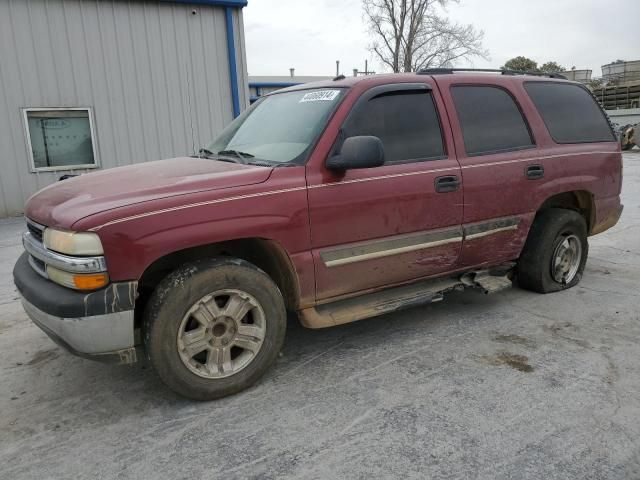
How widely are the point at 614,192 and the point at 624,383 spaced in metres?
2.48

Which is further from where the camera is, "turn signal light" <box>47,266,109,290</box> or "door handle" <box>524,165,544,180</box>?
"door handle" <box>524,165,544,180</box>

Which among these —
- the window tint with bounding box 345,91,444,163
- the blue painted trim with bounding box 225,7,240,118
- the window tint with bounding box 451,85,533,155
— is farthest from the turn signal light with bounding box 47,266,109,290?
the blue painted trim with bounding box 225,7,240,118

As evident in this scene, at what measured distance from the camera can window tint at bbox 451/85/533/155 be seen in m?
3.87

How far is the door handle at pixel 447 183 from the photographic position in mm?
3613

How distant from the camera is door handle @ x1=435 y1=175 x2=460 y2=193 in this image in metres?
3.61

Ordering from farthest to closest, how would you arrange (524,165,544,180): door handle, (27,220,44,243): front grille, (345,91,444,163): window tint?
1. (524,165,544,180): door handle
2. (345,91,444,163): window tint
3. (27,220,44,243): front grille

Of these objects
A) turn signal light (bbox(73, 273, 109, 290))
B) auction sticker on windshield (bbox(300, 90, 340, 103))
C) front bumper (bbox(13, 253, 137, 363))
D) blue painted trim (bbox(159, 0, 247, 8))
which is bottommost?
front bumper (bbox(13, 253, 137, 363))

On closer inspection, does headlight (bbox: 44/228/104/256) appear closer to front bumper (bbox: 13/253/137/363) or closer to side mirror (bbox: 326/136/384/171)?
front bumper (bbox: 13/253/137/363)

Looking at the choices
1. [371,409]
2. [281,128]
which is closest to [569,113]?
[281,128]

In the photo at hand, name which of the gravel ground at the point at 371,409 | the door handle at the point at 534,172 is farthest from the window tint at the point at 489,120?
the gravel ground at the point at 371,409

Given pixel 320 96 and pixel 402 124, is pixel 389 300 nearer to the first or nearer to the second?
pixel 402 124

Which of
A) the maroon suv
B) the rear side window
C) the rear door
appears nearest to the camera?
the maroon suv

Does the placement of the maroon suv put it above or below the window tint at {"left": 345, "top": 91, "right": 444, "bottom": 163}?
below

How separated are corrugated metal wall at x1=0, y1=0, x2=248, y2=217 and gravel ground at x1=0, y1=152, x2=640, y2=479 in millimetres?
6479
